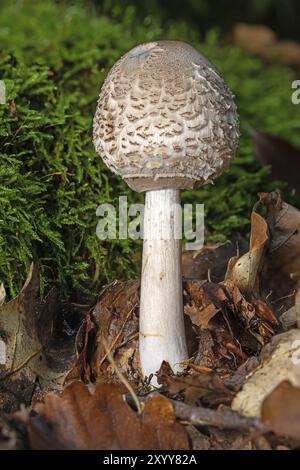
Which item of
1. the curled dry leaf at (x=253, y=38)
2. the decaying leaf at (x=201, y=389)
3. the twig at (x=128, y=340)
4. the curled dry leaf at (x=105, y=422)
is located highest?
the curled dry leaf at (x=253, y=38)

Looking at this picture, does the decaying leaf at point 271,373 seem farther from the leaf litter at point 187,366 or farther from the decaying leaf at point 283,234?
the decaying leaf at point 283,234

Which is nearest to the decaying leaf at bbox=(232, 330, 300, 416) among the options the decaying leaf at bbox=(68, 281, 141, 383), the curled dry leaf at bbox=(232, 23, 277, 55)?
the decaying leaf at bbox=(68, 281, 141, 383)

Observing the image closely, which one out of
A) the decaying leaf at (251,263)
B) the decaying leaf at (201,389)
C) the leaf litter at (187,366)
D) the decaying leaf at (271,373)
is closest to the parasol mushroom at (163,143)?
the leaf litter at (187,366)

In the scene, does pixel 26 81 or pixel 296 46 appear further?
pixel 296 46

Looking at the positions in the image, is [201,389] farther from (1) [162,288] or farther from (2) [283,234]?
(2) [283,234]
